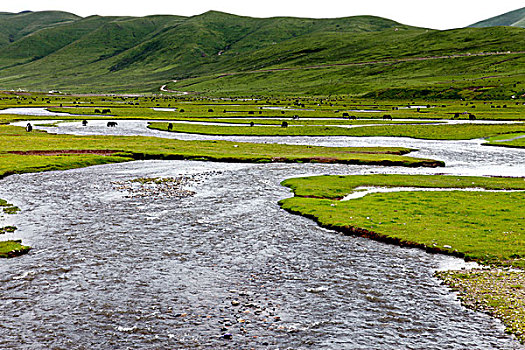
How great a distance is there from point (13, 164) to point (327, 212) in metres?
40.5

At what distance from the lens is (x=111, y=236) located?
29.4 meters

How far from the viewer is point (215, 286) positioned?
865 inches

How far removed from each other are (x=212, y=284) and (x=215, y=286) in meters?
0.28

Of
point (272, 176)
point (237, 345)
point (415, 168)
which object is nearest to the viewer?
point (237, 345)

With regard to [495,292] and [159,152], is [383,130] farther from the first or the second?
[495,292]

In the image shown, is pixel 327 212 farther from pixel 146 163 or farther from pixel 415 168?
pixel 146 163

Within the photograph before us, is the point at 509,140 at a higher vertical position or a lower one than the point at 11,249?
higher

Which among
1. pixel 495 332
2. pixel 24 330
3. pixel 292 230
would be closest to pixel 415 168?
pixel 292 230

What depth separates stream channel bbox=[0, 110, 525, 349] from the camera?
17.5 m

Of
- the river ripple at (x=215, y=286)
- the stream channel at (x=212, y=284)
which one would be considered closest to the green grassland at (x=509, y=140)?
the stream channel at (x=212, y=284)

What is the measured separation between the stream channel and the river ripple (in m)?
0.07

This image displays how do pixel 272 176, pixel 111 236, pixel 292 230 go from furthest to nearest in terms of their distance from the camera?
1. pixel 272 176
2. pixel 292 230
3. pixel 111 236

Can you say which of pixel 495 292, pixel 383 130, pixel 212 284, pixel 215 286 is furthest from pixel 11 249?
pixel 383 130

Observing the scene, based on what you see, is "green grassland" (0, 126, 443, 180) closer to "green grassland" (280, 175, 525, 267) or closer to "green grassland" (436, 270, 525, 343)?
"green grassland" (280, 175, 525, 267)
